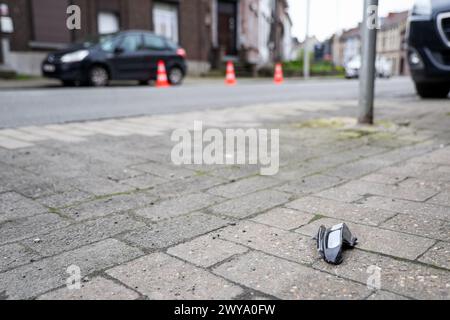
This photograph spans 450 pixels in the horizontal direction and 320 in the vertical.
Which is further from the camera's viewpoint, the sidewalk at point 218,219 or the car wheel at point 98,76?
the car wheel at point 98,76

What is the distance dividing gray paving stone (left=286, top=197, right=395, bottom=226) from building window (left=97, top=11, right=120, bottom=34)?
19452 mm

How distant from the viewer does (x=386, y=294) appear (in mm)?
1846

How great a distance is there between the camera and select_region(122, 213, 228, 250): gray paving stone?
241 centimetres

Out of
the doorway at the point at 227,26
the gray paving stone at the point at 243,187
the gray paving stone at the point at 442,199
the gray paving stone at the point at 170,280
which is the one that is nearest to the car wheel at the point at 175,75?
the doorway at the point at 227,26

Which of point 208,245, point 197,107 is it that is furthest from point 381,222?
point 197,107

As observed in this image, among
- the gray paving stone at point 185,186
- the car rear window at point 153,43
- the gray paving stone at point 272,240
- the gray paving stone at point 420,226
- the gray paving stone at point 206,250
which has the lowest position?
the gray paving stone at point 206,250

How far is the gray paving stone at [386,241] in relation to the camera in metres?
2.25

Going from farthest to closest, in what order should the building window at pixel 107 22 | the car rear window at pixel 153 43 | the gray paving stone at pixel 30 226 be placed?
the building window at pixel 107 22 < the car rear window at pixel 153 43 < the gray paving stone at pixel 30 226

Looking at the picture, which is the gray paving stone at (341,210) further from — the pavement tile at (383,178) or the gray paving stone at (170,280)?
the gray paving stone at (170,280)

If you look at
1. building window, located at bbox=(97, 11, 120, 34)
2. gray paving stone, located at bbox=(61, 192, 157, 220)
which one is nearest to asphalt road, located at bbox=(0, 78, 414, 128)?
gray paving stone, located at bbox=(61, 192, 157, 220)

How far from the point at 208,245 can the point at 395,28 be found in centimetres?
8185

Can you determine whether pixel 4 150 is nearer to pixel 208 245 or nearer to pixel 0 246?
pixel 0 246

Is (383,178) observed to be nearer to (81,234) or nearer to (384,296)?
(384,296)

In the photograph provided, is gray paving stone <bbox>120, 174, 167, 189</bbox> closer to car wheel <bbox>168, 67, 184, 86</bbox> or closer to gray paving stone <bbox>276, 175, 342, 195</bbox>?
gray paving stone <bbox>276, 175, 342, 195</bbox>
